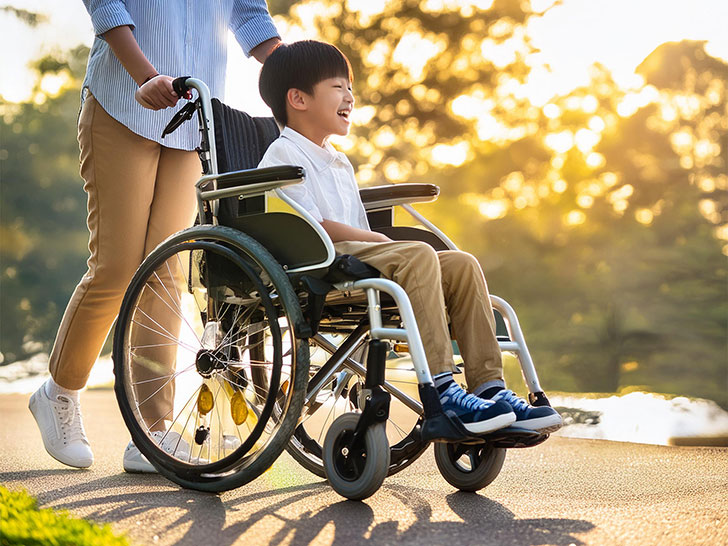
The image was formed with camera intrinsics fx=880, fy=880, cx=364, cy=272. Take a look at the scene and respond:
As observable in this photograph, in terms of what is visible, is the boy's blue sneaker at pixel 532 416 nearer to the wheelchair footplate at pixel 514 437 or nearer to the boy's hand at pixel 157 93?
the wheelchair footplate at pixel 514 437

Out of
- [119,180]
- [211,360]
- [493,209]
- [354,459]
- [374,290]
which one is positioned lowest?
[354,459]

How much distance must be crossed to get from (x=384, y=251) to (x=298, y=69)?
582mm

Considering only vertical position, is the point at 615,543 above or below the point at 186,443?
below

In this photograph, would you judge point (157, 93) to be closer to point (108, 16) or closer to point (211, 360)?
point (108, 16)

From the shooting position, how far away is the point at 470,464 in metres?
1.93

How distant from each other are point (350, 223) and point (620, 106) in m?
4.70

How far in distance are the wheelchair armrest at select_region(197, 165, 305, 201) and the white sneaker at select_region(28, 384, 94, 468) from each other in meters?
0.74

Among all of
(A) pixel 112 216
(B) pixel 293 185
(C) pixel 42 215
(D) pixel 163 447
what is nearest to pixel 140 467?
(D) pixel 163 447

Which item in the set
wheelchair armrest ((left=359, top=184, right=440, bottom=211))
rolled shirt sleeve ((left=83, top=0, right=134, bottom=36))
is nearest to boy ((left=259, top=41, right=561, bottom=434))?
wheelchair armrest ((left=359, top=184, right=440, bottom=211))

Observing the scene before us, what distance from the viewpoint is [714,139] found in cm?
593

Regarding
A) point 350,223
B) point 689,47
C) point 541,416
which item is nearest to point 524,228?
point 689,47

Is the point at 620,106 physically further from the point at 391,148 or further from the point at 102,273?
the point at 102,273

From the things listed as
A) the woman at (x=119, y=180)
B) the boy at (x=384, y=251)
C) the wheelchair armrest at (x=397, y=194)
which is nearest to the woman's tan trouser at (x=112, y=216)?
the woman at (x=119, y=180)

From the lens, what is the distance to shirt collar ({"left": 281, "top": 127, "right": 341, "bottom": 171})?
206 cm
